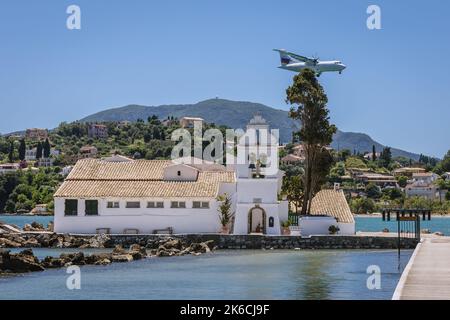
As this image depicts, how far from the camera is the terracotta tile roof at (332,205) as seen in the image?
5000 cm

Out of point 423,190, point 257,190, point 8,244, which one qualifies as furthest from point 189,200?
point 423,190

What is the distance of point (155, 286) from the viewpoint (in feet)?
99.0

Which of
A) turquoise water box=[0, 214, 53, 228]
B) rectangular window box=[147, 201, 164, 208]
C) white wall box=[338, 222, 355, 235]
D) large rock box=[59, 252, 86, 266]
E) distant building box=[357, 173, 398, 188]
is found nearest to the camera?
large rock box=[59, 252, 86, 266]

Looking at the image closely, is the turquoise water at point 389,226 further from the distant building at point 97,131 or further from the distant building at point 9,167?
the distant building at point 97,131

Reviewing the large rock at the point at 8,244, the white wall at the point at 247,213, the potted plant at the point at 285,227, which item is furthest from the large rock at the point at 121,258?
the potted plant at the point at 285,227

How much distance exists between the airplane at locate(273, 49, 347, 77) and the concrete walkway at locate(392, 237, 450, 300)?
4098 centimetres

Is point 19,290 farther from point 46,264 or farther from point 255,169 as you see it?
point 255,169

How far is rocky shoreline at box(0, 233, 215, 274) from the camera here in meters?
35.2

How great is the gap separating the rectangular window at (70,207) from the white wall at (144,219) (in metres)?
0.19

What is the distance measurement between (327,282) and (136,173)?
24694 mm

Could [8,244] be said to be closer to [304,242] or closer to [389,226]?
[304,242]

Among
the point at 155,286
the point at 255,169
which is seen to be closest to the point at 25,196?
the point at 255,169

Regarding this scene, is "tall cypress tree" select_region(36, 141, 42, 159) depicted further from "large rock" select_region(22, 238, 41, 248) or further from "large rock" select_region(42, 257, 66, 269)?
"large rock" select_region(42, 257, 66, 269)

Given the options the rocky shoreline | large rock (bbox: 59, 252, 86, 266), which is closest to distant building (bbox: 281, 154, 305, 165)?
the rocky shoreline
